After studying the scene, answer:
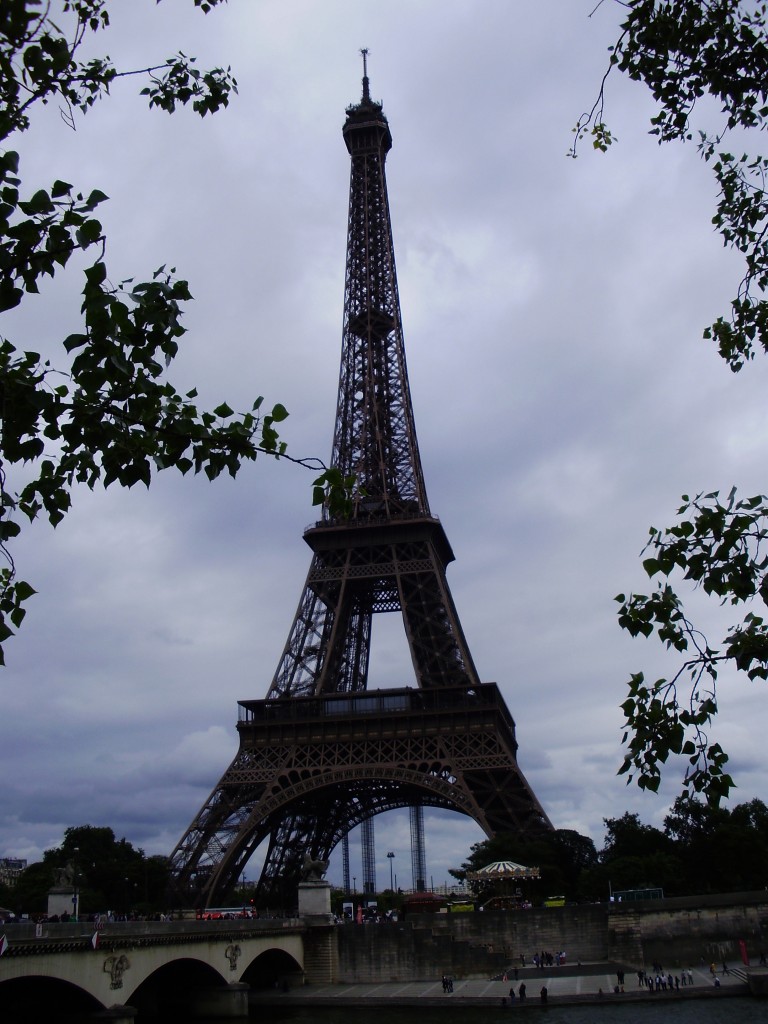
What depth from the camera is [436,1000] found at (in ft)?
161

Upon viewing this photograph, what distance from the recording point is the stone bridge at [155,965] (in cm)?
3158

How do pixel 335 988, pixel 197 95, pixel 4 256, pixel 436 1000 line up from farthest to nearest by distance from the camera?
pixel 335 988 < pixel 436 1000 < pixel 197 95 < pixel 4 256

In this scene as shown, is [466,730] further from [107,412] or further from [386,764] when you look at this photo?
[107,412]

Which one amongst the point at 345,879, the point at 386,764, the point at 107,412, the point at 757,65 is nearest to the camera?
the point at 107,412

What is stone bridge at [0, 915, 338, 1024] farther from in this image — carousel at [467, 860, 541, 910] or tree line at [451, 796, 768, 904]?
tree line at [451, 796, 768, 904]

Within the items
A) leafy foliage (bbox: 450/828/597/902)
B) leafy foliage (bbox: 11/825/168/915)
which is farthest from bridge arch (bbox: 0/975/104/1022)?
leafy foliage (bbox: 11/825/168/915)

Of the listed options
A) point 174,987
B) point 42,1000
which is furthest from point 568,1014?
point 42,1000

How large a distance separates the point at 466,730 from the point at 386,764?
5919 mm

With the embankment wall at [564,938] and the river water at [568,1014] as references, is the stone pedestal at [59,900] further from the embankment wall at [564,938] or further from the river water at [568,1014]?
the embankment wall at [564,938]

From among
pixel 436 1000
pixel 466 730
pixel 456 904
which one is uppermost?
pixel 466 730

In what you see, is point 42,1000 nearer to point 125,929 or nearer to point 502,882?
point 125,929

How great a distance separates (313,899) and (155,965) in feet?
78.0

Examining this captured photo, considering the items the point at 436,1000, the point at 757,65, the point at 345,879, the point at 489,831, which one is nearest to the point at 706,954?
the point at 489,831

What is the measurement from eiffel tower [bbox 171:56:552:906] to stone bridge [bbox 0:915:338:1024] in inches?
314
